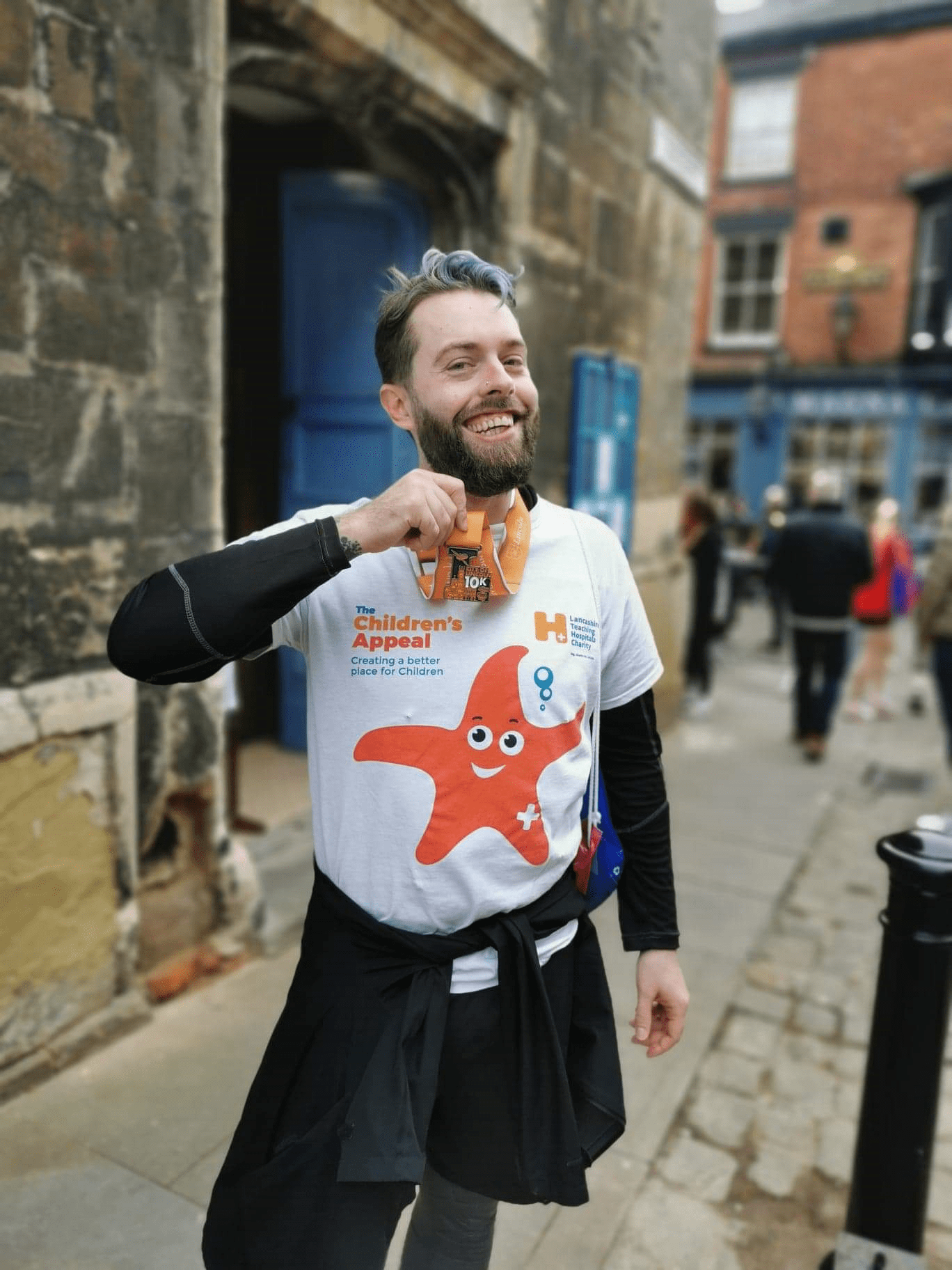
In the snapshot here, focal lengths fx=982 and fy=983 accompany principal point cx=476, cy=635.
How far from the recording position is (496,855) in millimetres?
1507

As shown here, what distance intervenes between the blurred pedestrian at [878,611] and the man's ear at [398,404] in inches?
213

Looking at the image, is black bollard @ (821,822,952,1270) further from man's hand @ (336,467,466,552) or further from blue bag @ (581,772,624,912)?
man's hand @ (336,467,466,552)

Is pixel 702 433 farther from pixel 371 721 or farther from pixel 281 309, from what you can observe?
pixel 371 721

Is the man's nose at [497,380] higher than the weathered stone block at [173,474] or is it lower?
higher

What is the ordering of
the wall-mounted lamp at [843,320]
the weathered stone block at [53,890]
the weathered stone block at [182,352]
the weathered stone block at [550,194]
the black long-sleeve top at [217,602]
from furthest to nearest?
1. the wall-mounted lamp at [843,320]
2. the weathered stone block at [550,194]
3. the weathered stone block at [182,352]
4. the weathered stone block at [53,890]
5. the black long-sleeve top at [217,602]

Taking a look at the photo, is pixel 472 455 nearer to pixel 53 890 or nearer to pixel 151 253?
pixel 151 253

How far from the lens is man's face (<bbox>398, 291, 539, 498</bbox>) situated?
1524 millimetres

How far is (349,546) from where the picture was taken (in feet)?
4.51

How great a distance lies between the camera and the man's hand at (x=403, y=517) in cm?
137

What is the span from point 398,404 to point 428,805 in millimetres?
651

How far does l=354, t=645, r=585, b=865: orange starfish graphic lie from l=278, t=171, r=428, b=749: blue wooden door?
3.25 meters

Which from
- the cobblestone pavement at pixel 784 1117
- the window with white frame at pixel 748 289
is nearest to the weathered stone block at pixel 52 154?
the cobblestone pavement at pixel 784 1117

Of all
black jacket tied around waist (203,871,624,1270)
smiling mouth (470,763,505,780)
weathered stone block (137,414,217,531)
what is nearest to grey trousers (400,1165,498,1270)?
black jacket tied around waist (203,871,624,1270)

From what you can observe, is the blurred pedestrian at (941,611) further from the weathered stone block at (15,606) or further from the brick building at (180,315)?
the weathered stone block at (15,606)
